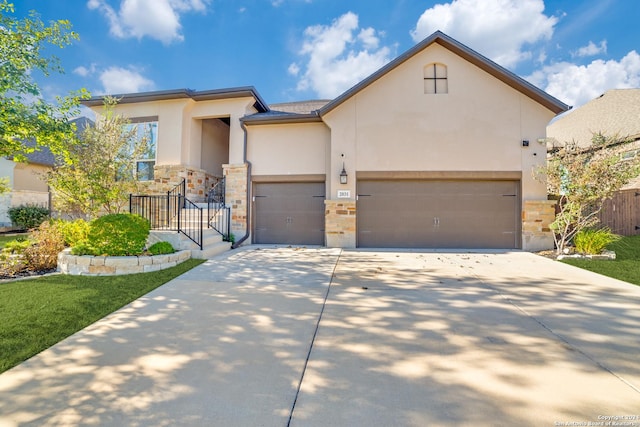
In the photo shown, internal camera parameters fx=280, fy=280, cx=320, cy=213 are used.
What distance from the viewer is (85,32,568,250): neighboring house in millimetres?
8477

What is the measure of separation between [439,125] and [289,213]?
554 centimetres

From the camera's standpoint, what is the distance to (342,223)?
8828mm

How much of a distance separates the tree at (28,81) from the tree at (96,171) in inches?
26.5

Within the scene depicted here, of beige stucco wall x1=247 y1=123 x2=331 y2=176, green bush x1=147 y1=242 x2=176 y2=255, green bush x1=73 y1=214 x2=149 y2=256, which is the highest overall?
beige stucco wall x1=247 y1=123 x2=331 y2=176

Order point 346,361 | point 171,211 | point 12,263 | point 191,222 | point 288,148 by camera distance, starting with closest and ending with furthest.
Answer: point 346,361, point 12,263, point 191,222, point 171,211, point 288,148

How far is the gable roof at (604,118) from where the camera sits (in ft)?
43.7

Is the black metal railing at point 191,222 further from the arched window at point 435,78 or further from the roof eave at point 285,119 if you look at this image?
the arched window at point 435,78

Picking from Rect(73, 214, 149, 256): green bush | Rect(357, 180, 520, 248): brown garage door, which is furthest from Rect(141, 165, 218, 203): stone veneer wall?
Rect(357, 180, 520, 248): brown garage door

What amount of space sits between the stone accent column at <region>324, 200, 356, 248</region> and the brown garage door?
0.35m

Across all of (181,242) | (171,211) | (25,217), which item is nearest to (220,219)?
(171,211)

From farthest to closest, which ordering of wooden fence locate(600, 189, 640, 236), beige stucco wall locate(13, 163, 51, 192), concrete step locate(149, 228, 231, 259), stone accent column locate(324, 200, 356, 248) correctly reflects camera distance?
1. beige stucco wall locate(13, 163, 51, 192)
2. wooden fence locate(600, 189, 640, 236)
3. stone accent column locate(324, 200, 356, 248)
4. concrete step locate(149, 228, 231, 259)

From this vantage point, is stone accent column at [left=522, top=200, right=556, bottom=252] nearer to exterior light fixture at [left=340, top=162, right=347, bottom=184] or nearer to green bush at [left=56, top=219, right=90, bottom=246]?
exterior light fixture at [left=340, top=162, right=347, bottom=184]

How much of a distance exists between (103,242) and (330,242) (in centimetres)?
572

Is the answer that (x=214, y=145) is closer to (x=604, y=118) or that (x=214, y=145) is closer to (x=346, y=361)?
(x=346, y=361)
